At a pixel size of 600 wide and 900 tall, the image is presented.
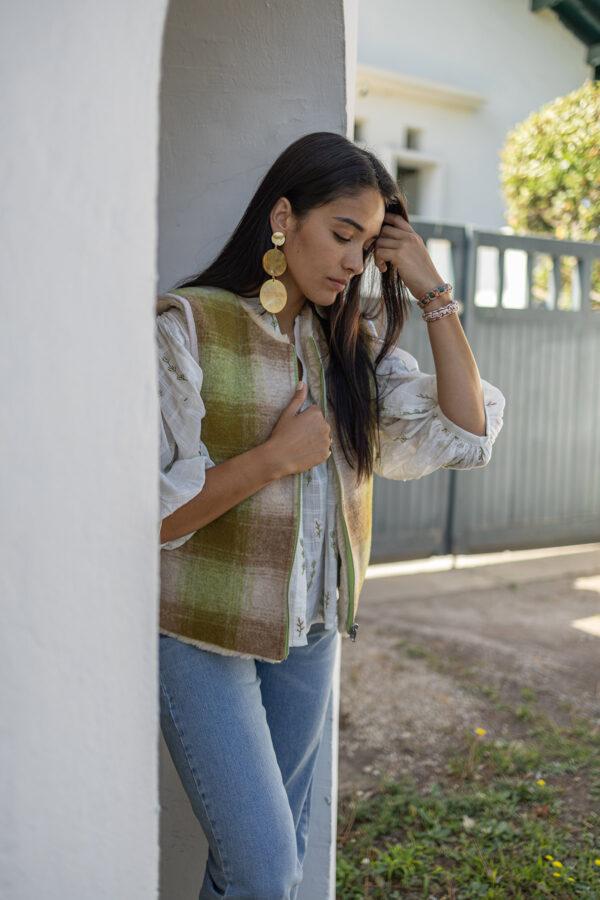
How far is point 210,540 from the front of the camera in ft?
5.94

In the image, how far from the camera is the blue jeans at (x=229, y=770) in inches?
63.9

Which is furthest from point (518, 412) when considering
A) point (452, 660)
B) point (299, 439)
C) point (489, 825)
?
point (299, 439)

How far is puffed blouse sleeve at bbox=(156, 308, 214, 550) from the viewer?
1.67 metres

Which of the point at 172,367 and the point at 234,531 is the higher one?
the point at 172,367

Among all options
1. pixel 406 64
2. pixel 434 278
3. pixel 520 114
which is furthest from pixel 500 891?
pixel 520 114

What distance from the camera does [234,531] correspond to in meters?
1.81

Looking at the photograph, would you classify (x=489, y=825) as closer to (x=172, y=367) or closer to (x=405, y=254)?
(x=405, y=254)

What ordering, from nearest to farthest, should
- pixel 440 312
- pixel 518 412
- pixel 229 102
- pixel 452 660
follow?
pixel 440 312 → pixel 229 102 → pixel 452 660 → pixel 518 412

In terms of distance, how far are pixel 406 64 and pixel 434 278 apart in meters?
9.02

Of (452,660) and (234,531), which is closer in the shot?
(234,531)

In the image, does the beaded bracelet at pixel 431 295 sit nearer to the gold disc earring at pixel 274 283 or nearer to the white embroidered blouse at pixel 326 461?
the white embroidered blouse at pixel 326 461

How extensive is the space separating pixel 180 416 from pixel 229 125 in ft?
2.92

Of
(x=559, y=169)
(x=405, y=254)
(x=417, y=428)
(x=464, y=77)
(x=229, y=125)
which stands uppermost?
(x=464, y=77)

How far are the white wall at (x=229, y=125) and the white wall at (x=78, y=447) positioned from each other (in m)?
0.98
